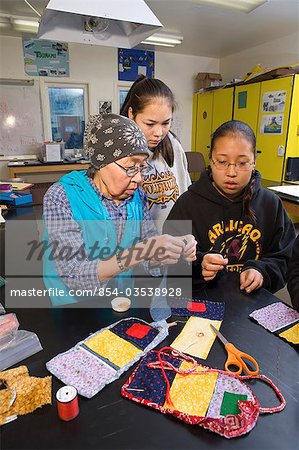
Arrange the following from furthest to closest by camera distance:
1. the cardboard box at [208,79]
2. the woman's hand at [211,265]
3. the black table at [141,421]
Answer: the cardboard box at [208,79] → the woman's hand at [211,265] → the black table at [141,421]

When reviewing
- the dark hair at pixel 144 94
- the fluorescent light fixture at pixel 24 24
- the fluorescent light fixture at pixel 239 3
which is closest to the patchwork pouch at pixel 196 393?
the dark hair at pixel 144 94

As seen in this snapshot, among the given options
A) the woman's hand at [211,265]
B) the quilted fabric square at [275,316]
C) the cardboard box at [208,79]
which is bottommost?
the quilted fabric square at [275,316]

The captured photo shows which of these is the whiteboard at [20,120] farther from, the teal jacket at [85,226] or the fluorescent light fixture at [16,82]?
the teal jacket at [85,226]

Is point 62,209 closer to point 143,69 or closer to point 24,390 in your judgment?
point 24,390

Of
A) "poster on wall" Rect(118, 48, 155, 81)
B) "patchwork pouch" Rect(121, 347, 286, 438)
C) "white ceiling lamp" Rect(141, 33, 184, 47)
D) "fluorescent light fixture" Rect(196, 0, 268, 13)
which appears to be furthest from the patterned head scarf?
"poster on wall" Rect(118, 48, 155, 81)

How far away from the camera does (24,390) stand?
25.0 inches

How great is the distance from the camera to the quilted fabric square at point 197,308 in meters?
0.93

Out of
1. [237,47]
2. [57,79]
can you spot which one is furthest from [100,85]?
[237,47]

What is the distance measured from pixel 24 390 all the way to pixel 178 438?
321 mm

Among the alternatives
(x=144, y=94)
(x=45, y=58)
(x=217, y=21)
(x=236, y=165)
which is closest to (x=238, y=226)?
(x=236, y=165)

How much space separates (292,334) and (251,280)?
0.26m

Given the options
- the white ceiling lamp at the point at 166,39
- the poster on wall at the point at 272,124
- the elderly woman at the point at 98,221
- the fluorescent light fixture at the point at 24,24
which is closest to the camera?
the elderly woman at the point at 98,221

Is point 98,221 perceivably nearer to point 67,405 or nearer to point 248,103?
point 67,405

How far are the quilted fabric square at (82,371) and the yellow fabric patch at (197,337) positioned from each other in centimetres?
19
